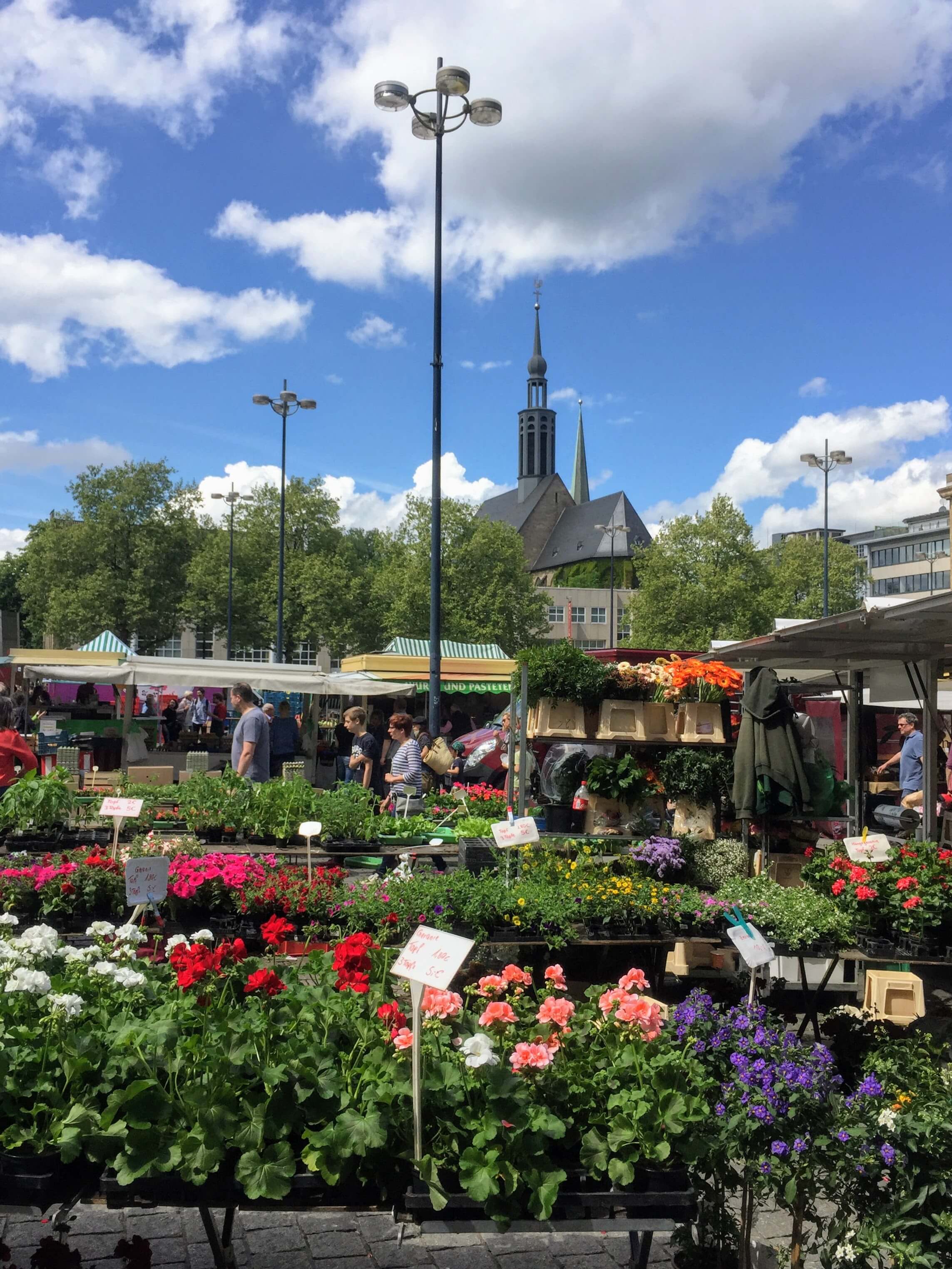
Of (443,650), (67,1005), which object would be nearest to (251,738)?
(67,1005)

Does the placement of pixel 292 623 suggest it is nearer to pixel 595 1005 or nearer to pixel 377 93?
pixel 377 93

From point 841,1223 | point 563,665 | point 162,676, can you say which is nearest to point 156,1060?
point 841,1223

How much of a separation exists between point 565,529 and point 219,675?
81.5m

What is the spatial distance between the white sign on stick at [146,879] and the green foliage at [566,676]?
305 cm

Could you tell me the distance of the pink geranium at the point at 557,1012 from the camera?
3064mm

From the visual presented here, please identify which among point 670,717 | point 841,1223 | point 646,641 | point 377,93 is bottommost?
point 841,1223

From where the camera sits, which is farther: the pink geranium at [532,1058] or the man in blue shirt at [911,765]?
the man in blue shirt at [911,765]

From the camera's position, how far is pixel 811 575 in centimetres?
4869

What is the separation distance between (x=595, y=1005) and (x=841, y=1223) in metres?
0.85

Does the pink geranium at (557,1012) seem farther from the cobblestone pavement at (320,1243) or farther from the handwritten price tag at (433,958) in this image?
the cobblestone pavement at (320,1243)

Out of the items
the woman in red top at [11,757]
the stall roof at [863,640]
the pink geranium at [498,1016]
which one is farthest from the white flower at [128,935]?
the woman in red top at [11,757]

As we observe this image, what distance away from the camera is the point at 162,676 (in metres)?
13.3

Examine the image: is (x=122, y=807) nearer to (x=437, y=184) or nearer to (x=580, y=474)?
(x=437, y=184)

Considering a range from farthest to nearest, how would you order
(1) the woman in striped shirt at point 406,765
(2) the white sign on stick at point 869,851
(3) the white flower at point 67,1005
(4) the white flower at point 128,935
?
(1) the woman in striped shirt at point 406,765, (2) the white sign on stick at point 869,851, (4) the white flower at point 128,935, (3) the white flower at point 67,1005
